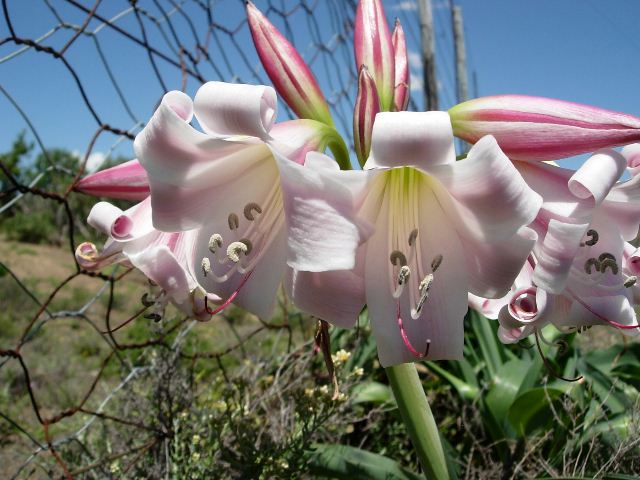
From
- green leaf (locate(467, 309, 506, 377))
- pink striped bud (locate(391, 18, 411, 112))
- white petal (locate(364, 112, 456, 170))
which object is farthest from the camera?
green leaf (locate(467, 309, 506, 377))

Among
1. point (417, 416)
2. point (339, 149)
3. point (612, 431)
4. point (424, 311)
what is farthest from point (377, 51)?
point (612, 431)

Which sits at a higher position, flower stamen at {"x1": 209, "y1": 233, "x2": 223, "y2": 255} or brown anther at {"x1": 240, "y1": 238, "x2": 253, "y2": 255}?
→ flower stamen at {"x1": 209, "y1": 233, "x2": 223, "y2": 255}

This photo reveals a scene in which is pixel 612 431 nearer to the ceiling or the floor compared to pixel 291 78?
nearer to the floor

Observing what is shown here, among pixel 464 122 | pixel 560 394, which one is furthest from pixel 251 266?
pixel 560 394

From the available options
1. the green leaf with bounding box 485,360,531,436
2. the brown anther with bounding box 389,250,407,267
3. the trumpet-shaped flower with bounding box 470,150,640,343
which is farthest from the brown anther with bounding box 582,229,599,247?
the green leaf with bounding box 485,360,531,436

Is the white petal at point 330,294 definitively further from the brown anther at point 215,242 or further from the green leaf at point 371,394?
the green leaf at point 371,394

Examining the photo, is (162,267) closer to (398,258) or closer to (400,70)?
(398,258)

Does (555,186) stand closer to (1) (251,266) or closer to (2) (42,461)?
(1) (251,266)

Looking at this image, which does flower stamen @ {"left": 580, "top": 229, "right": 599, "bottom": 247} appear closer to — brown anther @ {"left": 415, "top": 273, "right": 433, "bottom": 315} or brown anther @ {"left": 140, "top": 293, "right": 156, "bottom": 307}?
brown anther @ {"left": 415, "top": 273, "right": 433, "bottom": 315}
